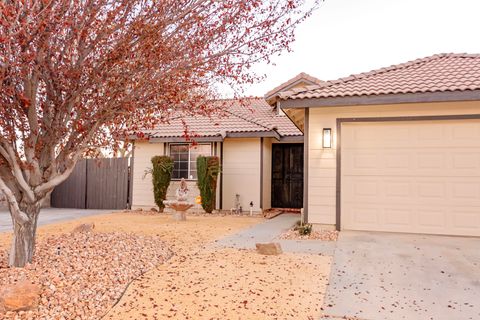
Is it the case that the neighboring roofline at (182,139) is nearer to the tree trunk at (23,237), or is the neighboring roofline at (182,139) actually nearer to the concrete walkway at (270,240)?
the concrete walkway at (270,240)

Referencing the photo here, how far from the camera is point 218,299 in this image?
3756 mm

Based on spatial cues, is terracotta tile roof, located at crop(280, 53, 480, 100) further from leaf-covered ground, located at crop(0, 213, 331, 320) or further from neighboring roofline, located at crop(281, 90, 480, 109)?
leaf-covered ground, located at crop(0, 213, 331, 320)

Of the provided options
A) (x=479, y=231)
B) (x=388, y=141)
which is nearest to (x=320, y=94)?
(x=388, y=141)

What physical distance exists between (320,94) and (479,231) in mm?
4077

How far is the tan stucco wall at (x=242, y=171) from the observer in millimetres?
12875

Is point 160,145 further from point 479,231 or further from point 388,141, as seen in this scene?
point 479,231

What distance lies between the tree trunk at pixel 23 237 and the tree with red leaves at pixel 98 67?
0.5 inches

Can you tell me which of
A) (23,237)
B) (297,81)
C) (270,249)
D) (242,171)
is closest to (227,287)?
(270,249)

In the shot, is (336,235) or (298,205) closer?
(336,235)

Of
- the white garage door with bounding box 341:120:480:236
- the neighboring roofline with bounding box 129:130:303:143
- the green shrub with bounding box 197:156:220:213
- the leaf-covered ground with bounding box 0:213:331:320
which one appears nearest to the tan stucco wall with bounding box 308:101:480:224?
the white garage door with bounding box 341:120:480:236

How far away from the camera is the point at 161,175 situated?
41.4 feet

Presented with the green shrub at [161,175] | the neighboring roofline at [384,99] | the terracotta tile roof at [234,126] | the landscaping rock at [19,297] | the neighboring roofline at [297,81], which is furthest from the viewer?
the neighboring roofline at [297,81]

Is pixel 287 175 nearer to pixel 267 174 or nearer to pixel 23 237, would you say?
pixel 267 174

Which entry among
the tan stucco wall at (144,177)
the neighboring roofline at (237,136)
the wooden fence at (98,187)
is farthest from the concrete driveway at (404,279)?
the wooden fence at (98,187)
